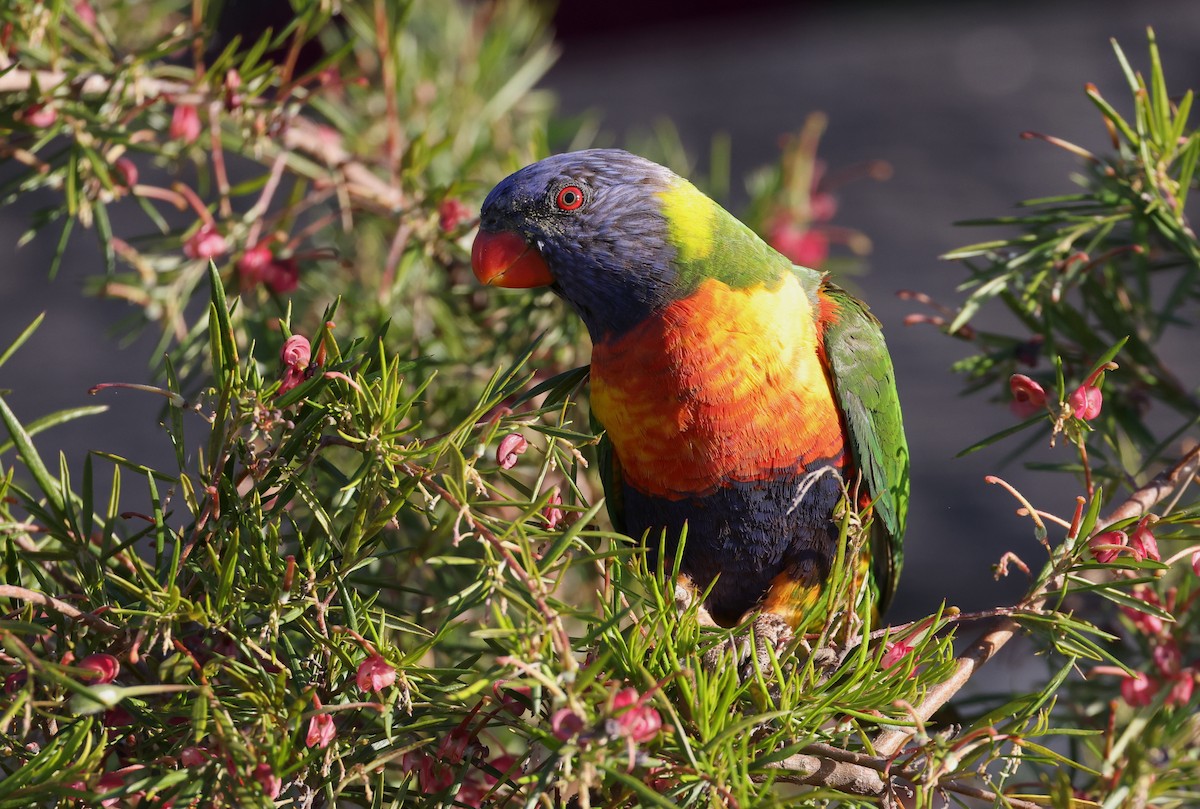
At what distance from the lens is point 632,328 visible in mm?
1546

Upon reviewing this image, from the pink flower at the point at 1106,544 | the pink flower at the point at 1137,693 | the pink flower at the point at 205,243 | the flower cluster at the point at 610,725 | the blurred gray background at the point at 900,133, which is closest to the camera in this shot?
the flower cluster at the point at 610,725

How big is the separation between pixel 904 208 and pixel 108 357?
419 cm

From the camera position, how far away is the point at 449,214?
1.63 meters

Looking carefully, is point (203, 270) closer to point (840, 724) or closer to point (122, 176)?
point (122, 176)

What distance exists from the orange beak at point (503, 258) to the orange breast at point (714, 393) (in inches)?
6.8

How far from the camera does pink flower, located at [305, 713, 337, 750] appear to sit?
2.93ft

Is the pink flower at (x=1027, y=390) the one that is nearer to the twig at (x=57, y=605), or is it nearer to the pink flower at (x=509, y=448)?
the pink flower at (x=509, y=448)

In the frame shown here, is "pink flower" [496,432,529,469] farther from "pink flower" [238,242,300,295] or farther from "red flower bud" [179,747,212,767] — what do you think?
"pink flower" [238,242,300,295]

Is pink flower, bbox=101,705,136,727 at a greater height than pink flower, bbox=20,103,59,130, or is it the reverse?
pink flower, bbox=20,103,59,130

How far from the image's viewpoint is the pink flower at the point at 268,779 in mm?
863

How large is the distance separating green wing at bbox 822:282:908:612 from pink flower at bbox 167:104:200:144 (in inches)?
40.0

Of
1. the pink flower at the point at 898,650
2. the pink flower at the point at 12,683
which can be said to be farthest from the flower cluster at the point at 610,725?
the pink flower at the point at 12,683

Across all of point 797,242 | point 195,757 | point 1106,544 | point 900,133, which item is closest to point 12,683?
point 195,757

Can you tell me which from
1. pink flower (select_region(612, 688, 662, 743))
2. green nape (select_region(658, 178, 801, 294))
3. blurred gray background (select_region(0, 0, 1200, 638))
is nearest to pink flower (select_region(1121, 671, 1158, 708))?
pink flower (select_region(612, 688, 662, 743))
